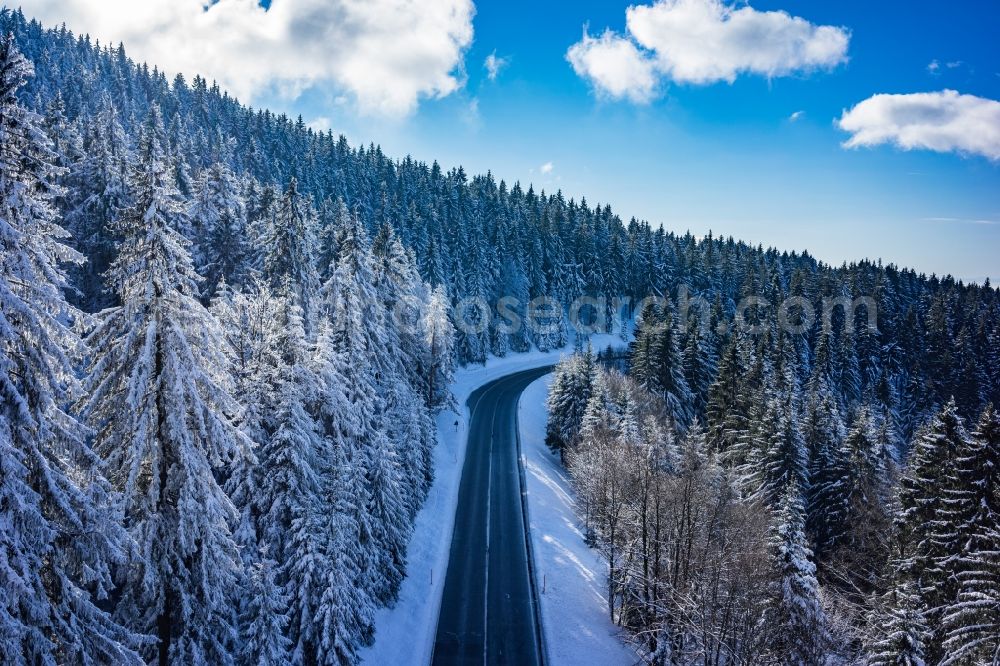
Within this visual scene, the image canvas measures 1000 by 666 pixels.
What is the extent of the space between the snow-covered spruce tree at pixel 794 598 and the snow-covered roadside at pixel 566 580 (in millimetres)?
9265

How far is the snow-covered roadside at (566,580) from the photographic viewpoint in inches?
1005

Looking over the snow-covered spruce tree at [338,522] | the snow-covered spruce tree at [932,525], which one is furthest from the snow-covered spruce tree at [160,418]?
the snow-covered spruce tree at [932,525]

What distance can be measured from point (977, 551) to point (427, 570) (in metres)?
25.2

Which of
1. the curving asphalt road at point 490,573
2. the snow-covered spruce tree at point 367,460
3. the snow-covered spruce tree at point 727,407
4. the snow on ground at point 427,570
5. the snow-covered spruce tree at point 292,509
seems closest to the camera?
the snow-covered spruce tree at point 292,509

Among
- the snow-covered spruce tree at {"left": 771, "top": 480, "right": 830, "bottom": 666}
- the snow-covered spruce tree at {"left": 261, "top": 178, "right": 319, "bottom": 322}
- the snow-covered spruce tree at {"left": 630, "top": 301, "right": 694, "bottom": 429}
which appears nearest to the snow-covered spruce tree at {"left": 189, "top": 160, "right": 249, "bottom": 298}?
the snow-covered spruce tree at {"left": 261, "top": 178, "right": 319, "bottom": 322}

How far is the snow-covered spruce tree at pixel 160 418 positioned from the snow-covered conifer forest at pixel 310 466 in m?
0.06

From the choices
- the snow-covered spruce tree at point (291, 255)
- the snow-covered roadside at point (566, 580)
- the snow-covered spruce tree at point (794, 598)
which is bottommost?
the snow-covered roadside at point (566, 580)

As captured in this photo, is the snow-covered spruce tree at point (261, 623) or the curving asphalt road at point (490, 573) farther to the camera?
the curving asphalt road at point (490, 573)

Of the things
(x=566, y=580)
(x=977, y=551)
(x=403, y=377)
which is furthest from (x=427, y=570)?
(x=977, y=551)

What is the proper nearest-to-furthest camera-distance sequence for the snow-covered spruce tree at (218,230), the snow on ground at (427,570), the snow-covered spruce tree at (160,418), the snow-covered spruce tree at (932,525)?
the snow-covered spruce tree at (160,418), the snow-covered spruce tree at (932,525), the snow on ground at (427,570), the snow-covered spruce tree at (218,230)

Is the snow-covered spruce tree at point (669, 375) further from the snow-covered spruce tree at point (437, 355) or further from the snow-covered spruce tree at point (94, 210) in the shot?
the snow-covered spruce tree at point (94, 210)

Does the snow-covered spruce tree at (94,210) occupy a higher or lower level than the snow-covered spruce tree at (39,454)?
higher

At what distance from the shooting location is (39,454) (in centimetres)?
838

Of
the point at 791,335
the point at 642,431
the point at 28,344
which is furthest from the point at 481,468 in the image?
the point at 791,335
